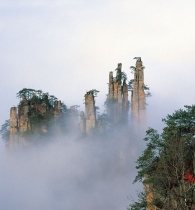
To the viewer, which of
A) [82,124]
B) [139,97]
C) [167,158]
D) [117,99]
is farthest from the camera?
[117,99]

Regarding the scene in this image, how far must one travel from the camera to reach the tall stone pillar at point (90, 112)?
299ft

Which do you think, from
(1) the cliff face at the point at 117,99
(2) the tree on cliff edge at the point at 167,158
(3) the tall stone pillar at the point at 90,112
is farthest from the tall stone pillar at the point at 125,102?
(2) the tree on cliff edge at the point at 167,158

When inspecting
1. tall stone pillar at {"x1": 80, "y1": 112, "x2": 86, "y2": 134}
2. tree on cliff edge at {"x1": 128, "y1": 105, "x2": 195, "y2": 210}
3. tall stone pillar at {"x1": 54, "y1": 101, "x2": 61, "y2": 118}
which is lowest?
tree on cliff edge at {"x1": 128, "y1": 105, "x2": 195, "y2": 210}

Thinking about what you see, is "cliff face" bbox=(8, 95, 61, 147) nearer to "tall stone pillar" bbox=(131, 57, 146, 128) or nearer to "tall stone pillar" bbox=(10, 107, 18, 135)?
"tall stone pillar" bbox=(10, 107, 18, 135)

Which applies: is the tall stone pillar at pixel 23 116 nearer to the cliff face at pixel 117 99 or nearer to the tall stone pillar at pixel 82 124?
the tall stone pillar at pixel 82 124

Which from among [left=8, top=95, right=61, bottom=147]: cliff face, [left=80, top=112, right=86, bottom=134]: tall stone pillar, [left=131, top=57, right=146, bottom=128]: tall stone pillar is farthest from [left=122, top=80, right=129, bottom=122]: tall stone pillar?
[left=8, top=95, right=61, bottom=147]: cliff face

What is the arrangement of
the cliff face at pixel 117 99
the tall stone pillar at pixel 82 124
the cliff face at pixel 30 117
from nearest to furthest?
the tall stone pillar at pixel 82 124
the cliff face at pixel 117 99
the cliff face at pixel 30 117

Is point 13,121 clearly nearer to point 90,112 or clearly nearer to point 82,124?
point 82,124

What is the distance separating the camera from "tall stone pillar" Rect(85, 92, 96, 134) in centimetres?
9106

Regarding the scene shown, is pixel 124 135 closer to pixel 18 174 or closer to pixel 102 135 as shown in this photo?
pixel 102 135

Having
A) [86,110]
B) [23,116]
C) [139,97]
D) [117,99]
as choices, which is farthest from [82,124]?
[23,116]

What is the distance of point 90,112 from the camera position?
91188mm

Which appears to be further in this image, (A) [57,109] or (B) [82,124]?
(A) [57,109]

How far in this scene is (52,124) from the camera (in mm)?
95438
